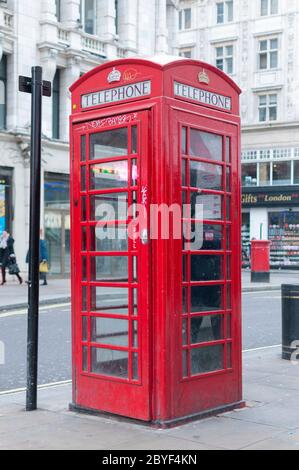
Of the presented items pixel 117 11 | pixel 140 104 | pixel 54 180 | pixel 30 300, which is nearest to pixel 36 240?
pixel 30 300

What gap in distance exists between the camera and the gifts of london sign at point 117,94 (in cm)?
564

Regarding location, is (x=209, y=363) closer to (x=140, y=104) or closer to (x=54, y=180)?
(x=140, y=104)

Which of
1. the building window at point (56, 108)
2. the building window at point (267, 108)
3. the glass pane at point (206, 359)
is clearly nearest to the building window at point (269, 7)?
the building window at point (267, 108)

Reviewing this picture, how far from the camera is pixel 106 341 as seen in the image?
5.92 metres

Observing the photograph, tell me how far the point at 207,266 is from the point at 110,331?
0.99m

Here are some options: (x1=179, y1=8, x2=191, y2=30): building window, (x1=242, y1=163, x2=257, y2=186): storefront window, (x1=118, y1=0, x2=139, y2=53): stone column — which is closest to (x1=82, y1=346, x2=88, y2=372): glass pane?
(x1=118, y1=0, x2=139, y2=53): stone column

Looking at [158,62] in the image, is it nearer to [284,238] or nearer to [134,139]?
[134,139]

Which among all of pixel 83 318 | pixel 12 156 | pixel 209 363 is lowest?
pixel 209 363

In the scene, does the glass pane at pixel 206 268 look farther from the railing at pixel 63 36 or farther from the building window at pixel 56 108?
the railing at pixel 63 36

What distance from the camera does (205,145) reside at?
595 cm

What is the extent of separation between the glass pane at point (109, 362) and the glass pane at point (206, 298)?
2.35 feet

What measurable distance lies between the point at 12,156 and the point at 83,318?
18522 millimetres

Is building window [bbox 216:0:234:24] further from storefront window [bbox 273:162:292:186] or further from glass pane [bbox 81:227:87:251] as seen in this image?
glass pane [bbox 81:227:87:251]

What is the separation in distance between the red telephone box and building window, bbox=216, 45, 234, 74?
35458 mm
